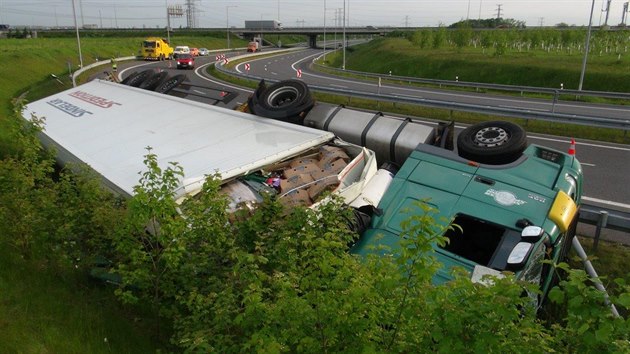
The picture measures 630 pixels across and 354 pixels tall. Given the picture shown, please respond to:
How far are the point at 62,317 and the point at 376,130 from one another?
5.09m

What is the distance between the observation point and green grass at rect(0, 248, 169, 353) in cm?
382

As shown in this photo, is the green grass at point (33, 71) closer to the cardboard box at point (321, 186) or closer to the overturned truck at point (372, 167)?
the overturned truck at point (372, 167)

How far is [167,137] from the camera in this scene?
285 inches

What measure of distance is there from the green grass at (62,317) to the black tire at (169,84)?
7.32 metres

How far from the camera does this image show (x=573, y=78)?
90.0 ft

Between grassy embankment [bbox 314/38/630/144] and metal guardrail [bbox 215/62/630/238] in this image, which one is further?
grassy embankment [bbox 314/38/630/144]

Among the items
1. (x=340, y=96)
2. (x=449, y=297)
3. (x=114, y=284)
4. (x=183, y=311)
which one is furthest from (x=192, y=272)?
(x=340, y=96)

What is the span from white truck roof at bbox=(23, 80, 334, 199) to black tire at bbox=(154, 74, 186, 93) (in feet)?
5.13

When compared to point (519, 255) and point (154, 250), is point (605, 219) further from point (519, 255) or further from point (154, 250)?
point (154, 250)

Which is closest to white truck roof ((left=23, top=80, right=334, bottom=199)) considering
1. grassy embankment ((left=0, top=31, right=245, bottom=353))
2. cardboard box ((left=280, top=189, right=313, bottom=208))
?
cardboard box ((left=280, top=189, right=313, bottom=208))

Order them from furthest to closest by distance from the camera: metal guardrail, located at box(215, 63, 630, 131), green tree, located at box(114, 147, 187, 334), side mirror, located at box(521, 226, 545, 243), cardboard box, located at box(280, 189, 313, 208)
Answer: metal guardrail, located at box(215, 63, 630, 131) → cardboard box, located at box(280, 189, 313, 208) → side mirror, located at box(521, 226, 545, 243) → green tree, located at box(114, 147, 187, 334)

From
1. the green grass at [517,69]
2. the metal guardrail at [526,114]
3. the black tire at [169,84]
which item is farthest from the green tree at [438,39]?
the black tire at [169,84]

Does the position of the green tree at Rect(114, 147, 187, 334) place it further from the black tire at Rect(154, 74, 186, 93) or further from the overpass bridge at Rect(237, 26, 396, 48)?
the overpass bridge at Rect(237, 26, 396, 48)

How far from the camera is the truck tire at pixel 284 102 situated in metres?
8.32
